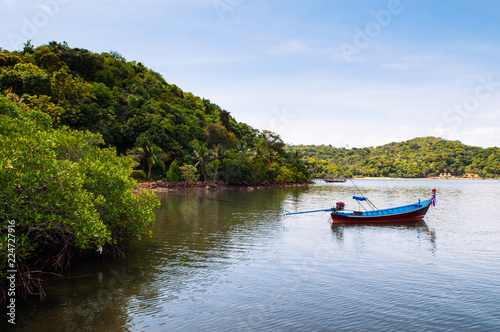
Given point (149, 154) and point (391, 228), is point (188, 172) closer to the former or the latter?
point (149, 154)

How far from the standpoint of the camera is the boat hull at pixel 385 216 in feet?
104

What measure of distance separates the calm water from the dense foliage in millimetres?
1673

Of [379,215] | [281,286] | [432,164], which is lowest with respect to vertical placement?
[281,286]

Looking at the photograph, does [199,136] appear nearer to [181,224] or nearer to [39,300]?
[181,224]

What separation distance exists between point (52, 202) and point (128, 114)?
66950 millimetres

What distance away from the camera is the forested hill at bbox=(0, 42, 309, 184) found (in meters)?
58.3

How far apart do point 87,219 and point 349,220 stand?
24.9 m

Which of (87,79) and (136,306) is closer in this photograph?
(136,306)

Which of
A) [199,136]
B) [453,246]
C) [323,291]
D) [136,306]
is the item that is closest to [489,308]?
[323,291]

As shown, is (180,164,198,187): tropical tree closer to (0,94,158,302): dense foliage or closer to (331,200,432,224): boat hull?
(331,200,432,224): boat hull

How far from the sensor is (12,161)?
38.6 ft

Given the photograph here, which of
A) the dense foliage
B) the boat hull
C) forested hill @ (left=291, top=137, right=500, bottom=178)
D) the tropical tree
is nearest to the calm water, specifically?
the dense foliage

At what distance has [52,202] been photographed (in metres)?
12.4

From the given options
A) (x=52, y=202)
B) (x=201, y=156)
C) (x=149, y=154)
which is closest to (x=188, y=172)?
(x=201, y=156)
